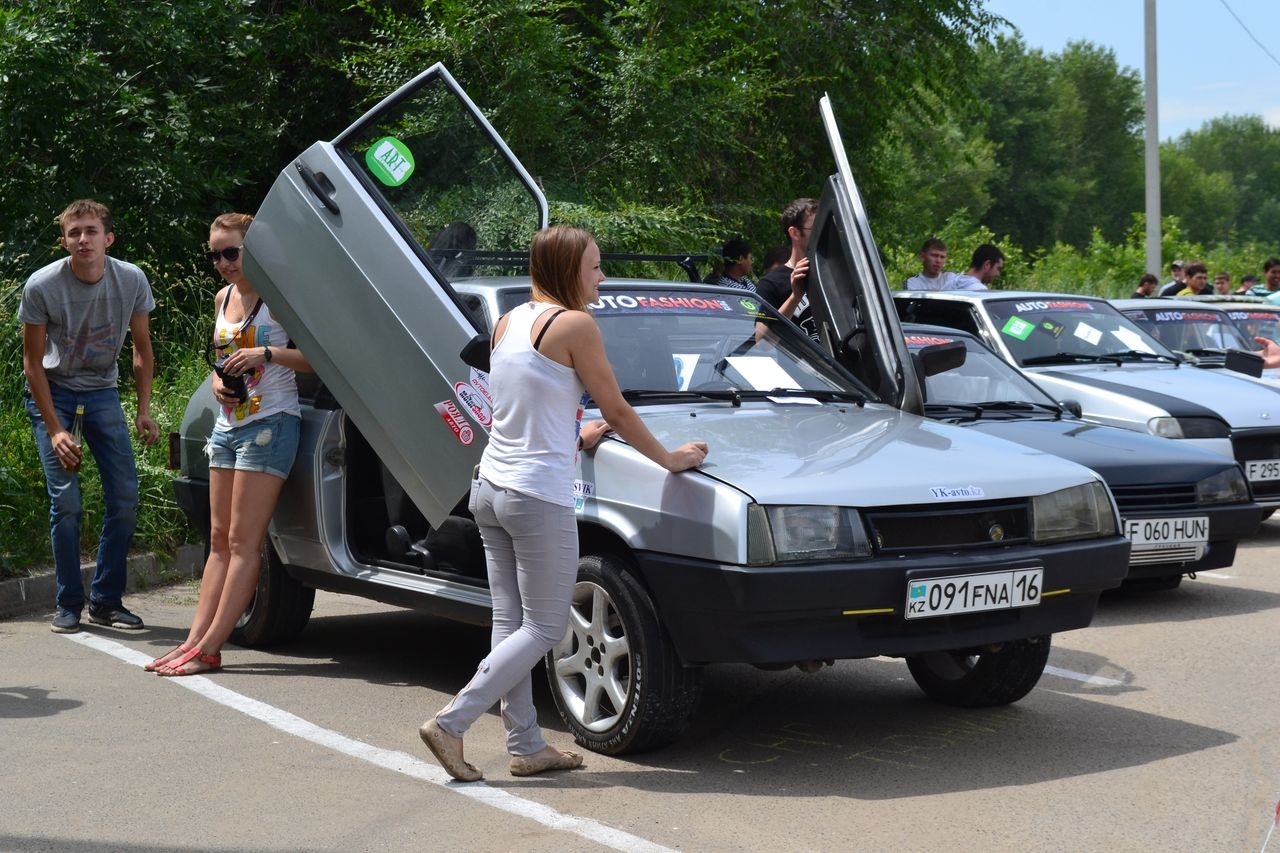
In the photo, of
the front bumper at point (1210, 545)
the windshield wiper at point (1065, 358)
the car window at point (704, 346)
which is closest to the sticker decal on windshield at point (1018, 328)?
the windshield wiper at point (1065, 358)

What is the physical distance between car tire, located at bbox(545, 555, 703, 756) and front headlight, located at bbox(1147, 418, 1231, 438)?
5404mm

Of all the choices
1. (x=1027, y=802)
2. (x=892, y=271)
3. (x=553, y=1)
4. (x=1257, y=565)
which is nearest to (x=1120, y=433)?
(x=1257, y=565)

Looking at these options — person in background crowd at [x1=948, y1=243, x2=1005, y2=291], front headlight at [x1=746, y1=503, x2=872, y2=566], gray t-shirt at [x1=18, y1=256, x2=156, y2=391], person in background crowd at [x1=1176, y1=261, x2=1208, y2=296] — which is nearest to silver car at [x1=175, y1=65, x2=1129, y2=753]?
front headlight at [x1=746, y1=503, x2=872, y2=566]

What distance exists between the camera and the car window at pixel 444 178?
6.05 m

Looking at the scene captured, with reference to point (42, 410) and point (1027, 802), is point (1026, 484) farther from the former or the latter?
point (42, 410)

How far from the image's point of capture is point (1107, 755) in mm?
5180

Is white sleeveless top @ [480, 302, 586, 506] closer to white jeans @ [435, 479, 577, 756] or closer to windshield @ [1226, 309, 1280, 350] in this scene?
white jeans @ [435, 479, 577, 756]

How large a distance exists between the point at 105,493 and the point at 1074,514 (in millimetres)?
4608

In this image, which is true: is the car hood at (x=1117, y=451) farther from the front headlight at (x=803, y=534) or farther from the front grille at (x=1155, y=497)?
the front headlight at (x=803, y=534)

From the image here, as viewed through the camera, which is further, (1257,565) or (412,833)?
(1257,565)

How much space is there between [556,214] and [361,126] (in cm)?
634

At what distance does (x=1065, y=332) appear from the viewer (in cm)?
1068

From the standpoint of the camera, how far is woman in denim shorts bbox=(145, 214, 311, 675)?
640 centimetres

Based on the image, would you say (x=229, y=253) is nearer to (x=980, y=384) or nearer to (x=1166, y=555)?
(x=980, y=384)
